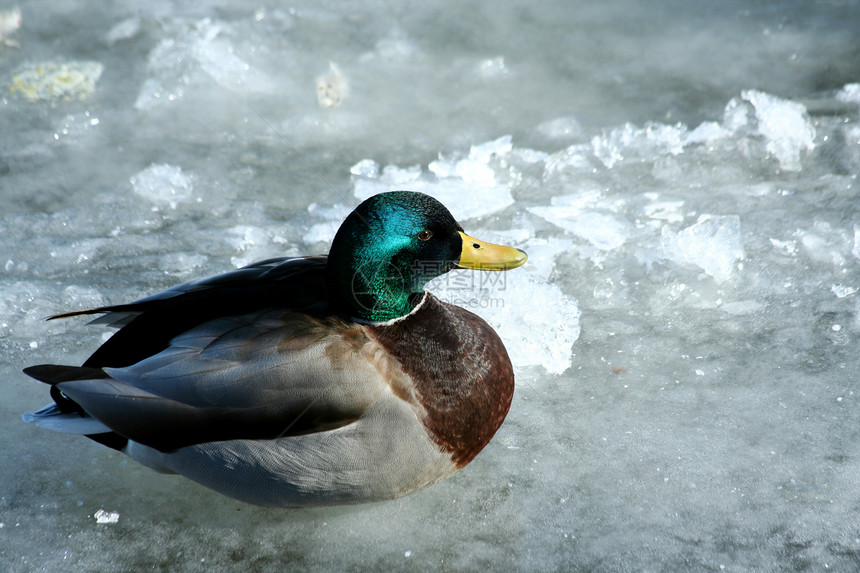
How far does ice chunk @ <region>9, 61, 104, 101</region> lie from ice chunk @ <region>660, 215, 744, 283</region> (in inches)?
145

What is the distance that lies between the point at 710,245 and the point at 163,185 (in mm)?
2750

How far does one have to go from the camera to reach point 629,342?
2.94 meters

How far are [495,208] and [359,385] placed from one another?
192 centimetres

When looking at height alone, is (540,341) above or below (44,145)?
below

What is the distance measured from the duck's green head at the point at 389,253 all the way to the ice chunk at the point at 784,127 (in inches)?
96.0

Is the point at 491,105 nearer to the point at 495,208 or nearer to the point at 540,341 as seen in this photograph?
the point at 495,208

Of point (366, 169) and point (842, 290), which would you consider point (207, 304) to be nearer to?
point (366, 169)

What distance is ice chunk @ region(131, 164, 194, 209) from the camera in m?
3.89

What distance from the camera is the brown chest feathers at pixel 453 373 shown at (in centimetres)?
220

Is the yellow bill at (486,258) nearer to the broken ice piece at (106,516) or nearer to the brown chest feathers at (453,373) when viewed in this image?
the brown chest feathers at (453,373)

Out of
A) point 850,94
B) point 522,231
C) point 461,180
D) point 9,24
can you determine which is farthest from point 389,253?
point 9,24

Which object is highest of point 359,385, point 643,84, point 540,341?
point 643,84

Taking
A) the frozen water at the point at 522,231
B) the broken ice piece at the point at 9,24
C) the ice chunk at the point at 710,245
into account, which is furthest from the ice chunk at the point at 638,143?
the broken ice piece at the point at 9,24

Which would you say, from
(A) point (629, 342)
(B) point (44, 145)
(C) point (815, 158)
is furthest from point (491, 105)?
(B) point (44, 145)
